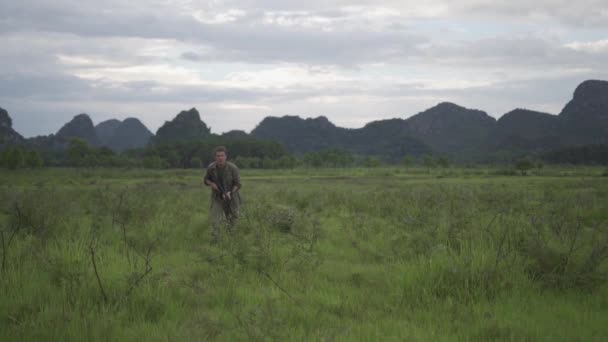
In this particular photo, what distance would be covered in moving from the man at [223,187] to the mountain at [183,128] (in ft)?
536

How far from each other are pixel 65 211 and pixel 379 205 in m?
8.65

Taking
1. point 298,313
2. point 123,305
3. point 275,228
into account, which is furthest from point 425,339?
point 275,228

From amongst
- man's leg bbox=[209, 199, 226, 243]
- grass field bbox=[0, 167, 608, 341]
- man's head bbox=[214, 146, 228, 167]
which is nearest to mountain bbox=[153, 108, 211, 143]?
man's head bbox=[214, 146, 228, 167]

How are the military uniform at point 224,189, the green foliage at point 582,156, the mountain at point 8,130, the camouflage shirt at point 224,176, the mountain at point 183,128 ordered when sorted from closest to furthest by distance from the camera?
1. the military uniform at point 224,189
2. the camouflage shirt at point 224,176
3. the green foliage at point 582,156
4. the mountain at point 8,130
5. the mountain at point 183,128

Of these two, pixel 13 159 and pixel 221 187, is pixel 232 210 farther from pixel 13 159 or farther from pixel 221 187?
pixel 13 159

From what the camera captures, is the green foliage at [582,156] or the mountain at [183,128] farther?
the mountain at [183,128]

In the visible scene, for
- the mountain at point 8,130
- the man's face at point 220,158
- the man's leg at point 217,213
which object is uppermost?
the mountain at point 8,130

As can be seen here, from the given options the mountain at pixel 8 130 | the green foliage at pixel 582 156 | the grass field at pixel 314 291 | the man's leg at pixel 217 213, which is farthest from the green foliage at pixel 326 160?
the grass field at pixel 314 291

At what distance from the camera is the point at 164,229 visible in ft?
29.9

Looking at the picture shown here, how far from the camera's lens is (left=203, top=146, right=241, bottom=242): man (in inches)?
359

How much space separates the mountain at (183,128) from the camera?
553 feet

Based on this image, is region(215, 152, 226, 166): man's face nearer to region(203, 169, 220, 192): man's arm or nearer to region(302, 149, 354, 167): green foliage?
region(203, 169, 220, 192): man's arm

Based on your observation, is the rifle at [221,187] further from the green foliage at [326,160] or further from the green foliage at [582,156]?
the green foliage at [582,156]

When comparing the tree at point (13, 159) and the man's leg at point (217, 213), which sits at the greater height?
the tree at point (13, 159)
